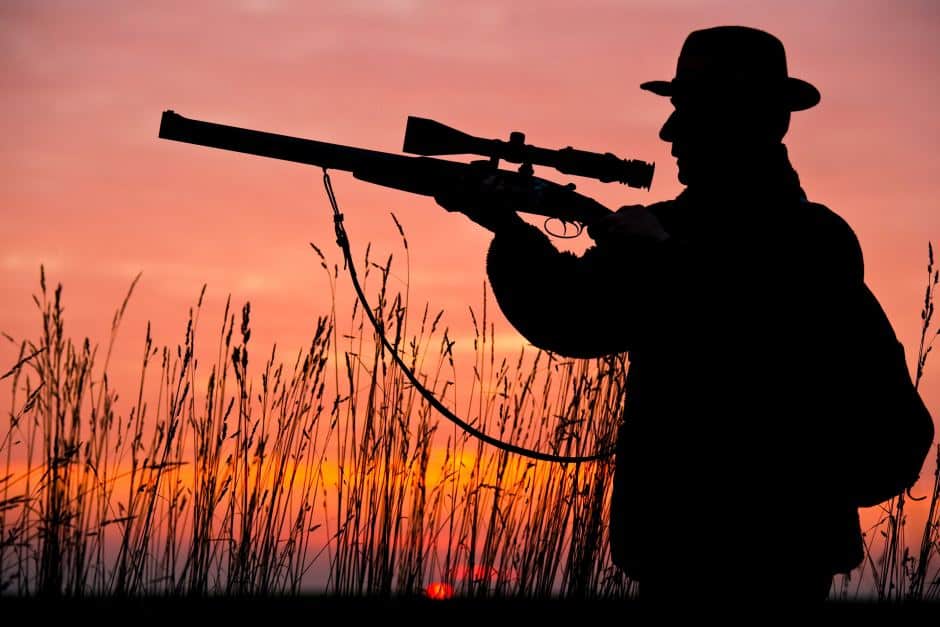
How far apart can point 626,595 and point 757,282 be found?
2.53 m

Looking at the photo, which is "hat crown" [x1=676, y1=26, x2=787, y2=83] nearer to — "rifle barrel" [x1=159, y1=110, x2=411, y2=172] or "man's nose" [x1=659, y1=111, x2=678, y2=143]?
"man's nose" [x1=659, y1=111, x2=678, y2=143]

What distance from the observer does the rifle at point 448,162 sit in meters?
3.56

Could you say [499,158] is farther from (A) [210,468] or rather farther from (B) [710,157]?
(A) [210,468]

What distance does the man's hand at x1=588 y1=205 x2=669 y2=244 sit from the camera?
2869 mm

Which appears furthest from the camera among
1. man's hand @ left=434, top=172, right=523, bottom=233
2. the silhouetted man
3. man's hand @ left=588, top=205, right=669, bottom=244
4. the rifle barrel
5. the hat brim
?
the rifle barrel

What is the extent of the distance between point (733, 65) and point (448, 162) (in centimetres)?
109

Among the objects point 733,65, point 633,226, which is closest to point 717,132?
point 733,65

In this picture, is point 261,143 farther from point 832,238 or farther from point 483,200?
point 832,238

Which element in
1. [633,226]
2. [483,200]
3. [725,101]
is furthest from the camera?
[483,200]

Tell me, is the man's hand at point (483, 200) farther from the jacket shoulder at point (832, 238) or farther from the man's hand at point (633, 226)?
the jacket shoulder at point (832, 238)

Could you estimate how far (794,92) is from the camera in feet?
10.7

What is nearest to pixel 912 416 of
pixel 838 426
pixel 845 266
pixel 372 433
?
pixel 838 426

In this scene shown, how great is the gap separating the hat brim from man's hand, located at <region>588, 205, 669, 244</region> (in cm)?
38

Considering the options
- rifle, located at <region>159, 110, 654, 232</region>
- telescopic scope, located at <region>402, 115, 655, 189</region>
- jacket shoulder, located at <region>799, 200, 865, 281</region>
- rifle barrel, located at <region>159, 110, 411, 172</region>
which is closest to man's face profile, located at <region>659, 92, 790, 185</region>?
jacket shoulder, located at <region>799, 200, 865, 281</region>
